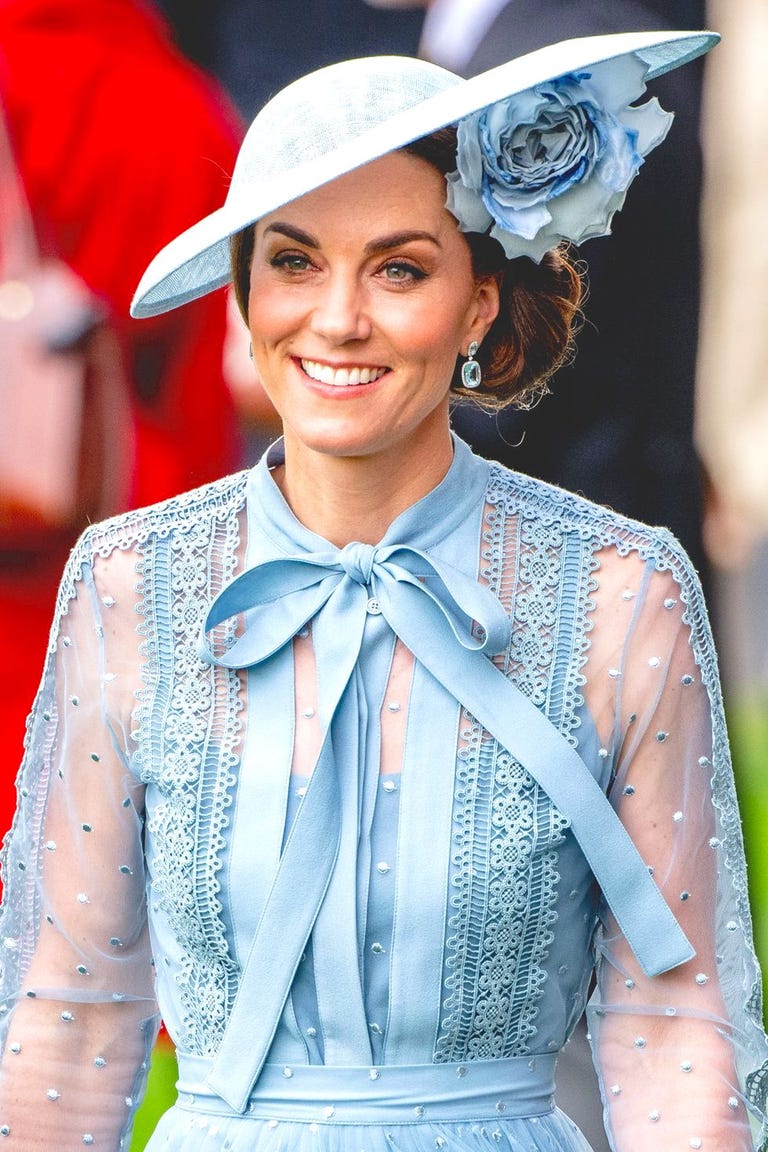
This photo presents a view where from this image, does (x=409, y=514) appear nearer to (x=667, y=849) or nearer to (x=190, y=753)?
(x=190, y=753)

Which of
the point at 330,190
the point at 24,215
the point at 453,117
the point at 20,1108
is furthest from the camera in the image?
the point at 24,215

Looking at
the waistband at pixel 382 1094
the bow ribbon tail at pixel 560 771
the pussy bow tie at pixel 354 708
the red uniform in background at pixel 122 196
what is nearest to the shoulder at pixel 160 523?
the pussy bow tie at pixel 354 708

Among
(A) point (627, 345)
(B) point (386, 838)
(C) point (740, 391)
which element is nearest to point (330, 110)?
(B) point (386, 838)

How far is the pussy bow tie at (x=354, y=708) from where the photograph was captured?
7.07ft

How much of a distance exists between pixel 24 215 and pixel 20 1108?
1846 millimetres

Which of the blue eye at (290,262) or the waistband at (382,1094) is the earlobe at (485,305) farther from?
the waistband at (382,1094)

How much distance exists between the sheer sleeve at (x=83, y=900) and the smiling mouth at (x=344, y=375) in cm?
35

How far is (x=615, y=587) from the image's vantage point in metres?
2.27

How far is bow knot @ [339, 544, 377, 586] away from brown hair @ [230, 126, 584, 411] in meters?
0.25

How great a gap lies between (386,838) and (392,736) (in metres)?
0.11

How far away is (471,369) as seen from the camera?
2289 mm

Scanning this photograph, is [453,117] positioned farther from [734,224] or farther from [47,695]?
[734,224]

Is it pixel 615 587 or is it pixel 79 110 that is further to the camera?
pixel 79 110

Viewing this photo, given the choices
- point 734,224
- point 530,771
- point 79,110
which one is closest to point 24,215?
point 79,110
